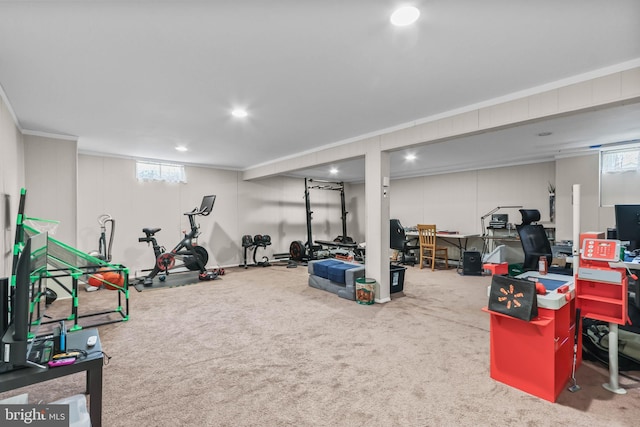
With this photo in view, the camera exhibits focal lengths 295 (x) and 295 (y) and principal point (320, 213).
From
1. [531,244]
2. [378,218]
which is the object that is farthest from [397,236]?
[531,244]

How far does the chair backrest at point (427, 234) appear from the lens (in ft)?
22.3

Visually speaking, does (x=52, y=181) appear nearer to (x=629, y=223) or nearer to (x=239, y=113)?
(x=239, y=113)

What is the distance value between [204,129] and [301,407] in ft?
12.0

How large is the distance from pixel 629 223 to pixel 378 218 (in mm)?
2507

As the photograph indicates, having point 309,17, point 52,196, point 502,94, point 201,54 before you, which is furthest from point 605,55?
point 52,196

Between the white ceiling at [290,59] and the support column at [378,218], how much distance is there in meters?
0.48

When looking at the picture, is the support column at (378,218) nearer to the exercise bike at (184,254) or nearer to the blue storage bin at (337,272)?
the blue storage bin at (337,272)

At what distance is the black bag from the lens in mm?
1984

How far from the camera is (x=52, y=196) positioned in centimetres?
434

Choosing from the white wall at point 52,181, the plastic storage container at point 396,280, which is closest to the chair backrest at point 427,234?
the plastic storage container at point 396,280

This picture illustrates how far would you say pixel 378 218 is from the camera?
422 cm

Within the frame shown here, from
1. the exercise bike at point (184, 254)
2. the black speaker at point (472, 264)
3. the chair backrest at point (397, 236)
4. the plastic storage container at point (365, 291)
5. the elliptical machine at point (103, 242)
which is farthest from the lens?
the chair backrest at point (397, 236)

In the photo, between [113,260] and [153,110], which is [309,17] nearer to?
[153,110]

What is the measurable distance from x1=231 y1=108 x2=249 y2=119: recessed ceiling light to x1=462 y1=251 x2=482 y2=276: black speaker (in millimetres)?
5331
